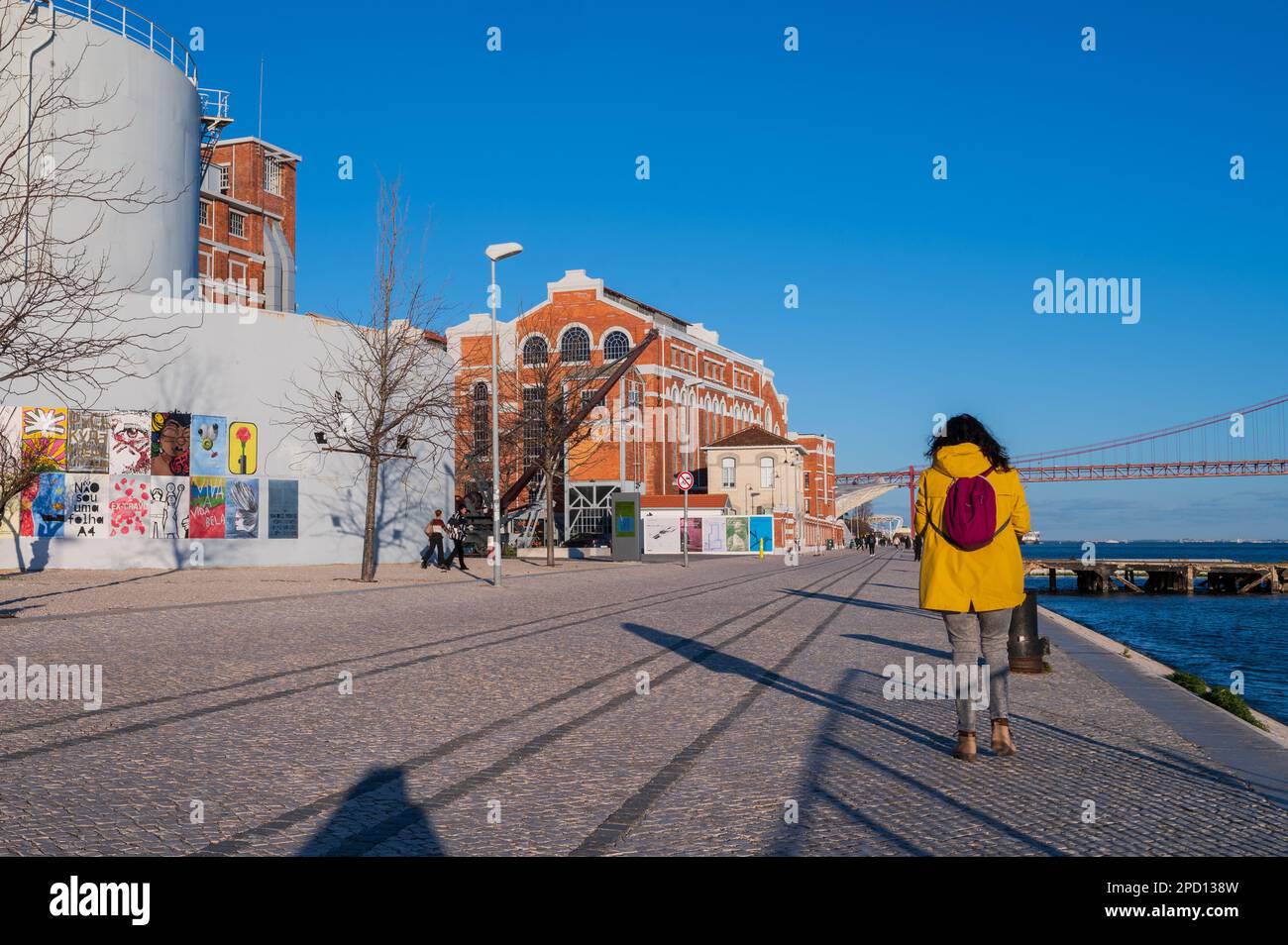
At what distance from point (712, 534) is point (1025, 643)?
5515cm

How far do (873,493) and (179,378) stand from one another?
140 m

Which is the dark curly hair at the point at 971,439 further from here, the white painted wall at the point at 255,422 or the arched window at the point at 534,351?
the arched window at the point at 534,351

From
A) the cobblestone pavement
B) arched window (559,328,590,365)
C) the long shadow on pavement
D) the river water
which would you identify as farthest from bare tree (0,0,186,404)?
arched window (559,328,590,365)

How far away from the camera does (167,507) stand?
91.3 feet

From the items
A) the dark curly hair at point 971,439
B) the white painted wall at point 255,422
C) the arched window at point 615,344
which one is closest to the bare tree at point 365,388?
the white painted wall at point 255,422

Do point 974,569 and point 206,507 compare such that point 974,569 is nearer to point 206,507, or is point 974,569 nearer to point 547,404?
point 206,507

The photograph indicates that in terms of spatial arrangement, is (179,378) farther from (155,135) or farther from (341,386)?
(155,135)

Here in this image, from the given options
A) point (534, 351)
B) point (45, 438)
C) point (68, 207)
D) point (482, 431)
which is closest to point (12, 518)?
point (45, 438)

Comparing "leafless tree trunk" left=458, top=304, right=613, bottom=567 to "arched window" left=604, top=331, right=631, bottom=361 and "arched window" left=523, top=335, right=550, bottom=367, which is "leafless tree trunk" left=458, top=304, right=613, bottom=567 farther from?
"arched window" left=604, top=331, right=631, bottom=361

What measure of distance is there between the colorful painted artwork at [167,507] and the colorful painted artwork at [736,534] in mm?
42580

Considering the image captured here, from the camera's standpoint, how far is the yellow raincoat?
6.62m
